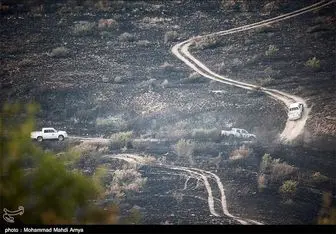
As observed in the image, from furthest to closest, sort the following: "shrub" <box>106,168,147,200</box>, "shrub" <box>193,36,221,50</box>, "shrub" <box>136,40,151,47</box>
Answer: "shrub" <box>136,40,151,47</box>
"shrub" <box>193,36,221,50</box>
"shrub" <box>106,168,147,200</box>

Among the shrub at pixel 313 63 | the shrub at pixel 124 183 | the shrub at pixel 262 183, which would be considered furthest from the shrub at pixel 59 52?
the shrub at pixel 262 183

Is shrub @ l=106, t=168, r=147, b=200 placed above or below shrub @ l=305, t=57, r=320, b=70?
below

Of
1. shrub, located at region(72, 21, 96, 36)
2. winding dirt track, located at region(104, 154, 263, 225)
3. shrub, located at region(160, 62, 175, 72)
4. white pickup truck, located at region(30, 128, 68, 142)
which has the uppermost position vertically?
shrub, located at region(72, 21, 96, 36)

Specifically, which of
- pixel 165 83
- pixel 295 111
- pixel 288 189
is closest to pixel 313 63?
pixel 295 111

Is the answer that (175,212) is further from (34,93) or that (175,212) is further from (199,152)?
(34,93)

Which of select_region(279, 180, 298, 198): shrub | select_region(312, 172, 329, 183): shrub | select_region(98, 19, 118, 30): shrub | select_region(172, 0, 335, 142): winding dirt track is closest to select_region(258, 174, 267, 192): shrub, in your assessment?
select_region(279, 180, 298, 198): shrub

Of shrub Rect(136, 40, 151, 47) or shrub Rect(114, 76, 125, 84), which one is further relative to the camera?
shrub Rect(136, 40, 151, 47)

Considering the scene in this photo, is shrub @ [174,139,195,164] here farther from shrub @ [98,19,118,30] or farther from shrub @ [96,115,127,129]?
shrub @ [98,19,118,30]
